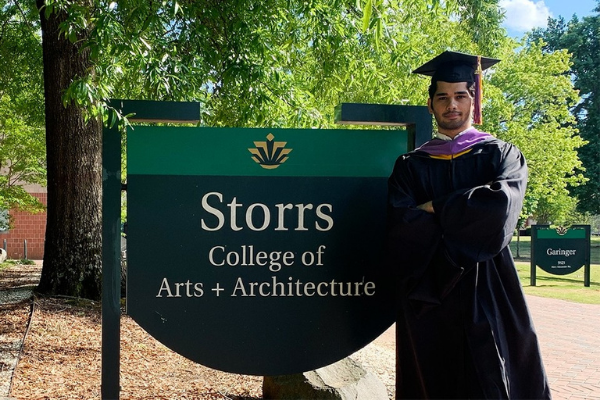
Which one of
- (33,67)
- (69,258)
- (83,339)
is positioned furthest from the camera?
(33,67)

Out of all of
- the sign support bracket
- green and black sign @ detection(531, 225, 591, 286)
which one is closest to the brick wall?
green and black sign @ detection(531, 225, 591, 286)

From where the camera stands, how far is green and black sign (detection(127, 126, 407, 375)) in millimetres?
2824

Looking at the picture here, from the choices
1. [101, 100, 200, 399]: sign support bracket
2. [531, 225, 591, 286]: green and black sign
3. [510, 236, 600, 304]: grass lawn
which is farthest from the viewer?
[531, 225, 591, 286]: green and black sign

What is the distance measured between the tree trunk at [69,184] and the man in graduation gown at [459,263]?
6909 mm

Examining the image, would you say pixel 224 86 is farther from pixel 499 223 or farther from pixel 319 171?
pixel 499 223

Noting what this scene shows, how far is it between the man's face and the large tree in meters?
39.8

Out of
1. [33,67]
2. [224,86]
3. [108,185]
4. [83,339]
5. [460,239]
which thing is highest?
[33,67]

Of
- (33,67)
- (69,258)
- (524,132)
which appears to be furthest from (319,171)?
(524,132)

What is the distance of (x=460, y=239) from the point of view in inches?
93.4

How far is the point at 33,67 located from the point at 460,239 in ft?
40.0

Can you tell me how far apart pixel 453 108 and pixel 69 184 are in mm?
7127

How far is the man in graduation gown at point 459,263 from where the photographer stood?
2381mm

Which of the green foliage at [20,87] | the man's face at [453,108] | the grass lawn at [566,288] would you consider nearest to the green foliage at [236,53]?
the man's face at [453,108]

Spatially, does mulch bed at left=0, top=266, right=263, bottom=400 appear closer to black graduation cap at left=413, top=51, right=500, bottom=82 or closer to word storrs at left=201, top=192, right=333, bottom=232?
word storrs at left=201, top=192, right=333, bottom=232
